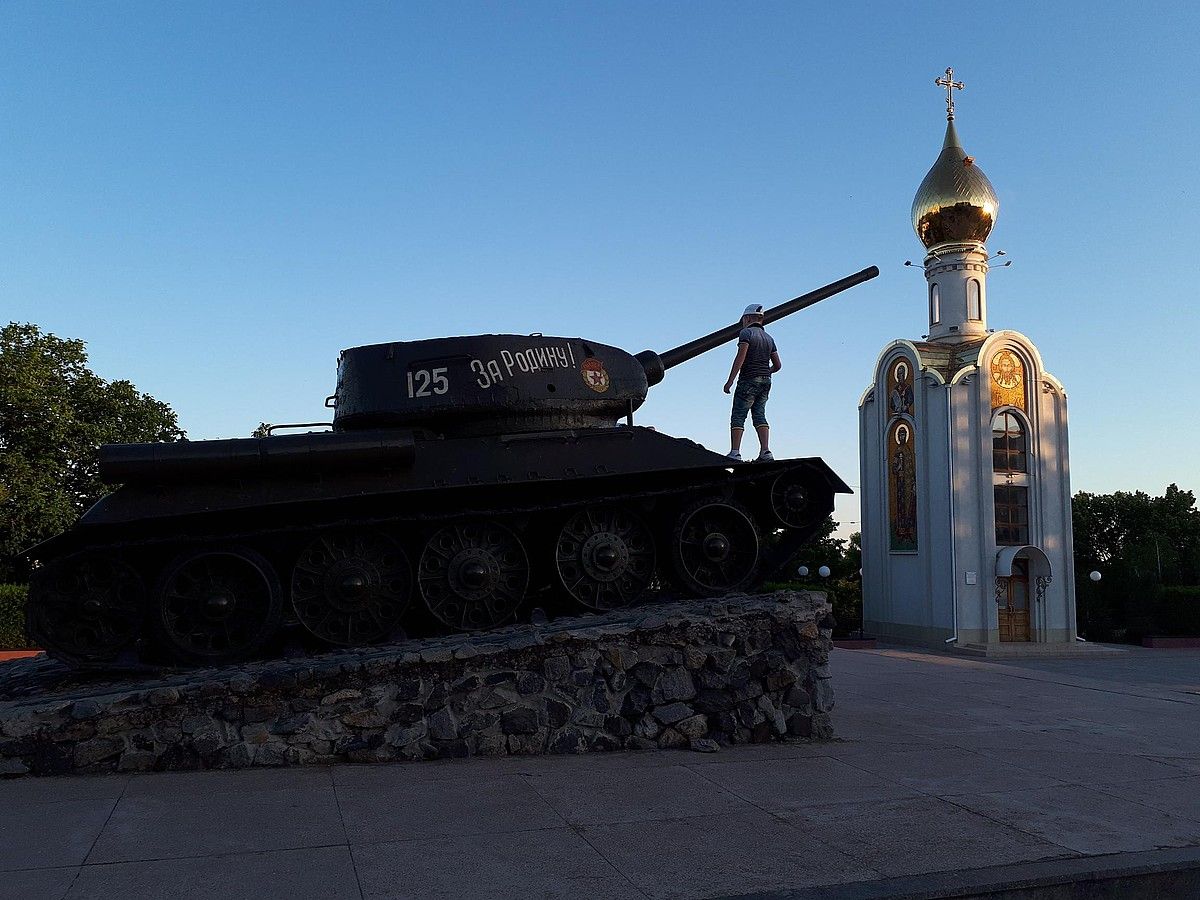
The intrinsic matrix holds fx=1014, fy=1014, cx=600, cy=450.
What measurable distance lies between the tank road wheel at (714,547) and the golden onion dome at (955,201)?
23.0m

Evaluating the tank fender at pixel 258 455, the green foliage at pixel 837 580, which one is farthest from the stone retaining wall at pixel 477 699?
the green foliage at pixel 837 580

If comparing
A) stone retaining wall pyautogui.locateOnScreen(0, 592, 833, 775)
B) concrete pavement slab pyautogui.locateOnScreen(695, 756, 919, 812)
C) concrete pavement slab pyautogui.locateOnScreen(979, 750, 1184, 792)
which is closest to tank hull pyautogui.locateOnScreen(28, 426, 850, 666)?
stone retaining wall pyautogui.locateOnScreen(0, 592, 833, 775)

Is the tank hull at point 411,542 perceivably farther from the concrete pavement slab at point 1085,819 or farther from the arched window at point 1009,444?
the arched window at point 1009,444

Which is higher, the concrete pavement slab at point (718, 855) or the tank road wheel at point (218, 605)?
the tank road wheel at point (218, 605)

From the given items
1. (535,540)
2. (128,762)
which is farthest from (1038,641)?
(128,762)

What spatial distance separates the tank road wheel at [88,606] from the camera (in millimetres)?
9141

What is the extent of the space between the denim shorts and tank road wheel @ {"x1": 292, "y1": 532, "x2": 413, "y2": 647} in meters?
4.28

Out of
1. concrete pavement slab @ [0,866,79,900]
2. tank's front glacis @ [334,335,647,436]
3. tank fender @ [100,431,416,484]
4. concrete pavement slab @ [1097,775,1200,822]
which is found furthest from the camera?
tank's front glacis @ [334,335,647,436]

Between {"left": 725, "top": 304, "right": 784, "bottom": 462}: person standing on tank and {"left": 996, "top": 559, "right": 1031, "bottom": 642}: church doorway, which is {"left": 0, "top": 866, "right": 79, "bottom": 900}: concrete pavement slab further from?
{"left": 996, "top": 559, "right": 1031, "bottom": 642}: church doorway

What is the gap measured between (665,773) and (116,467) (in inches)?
216

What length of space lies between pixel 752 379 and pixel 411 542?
4409mm

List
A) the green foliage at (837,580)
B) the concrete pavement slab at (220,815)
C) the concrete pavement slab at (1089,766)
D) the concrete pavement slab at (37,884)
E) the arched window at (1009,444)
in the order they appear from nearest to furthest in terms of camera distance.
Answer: the concrete pavement slab at (37,884)
the concrete pavement slab at (220,815)
the concrete pavement slab at (1089,766)
the arched window at (1009,444)
the green foliage at (837,580)

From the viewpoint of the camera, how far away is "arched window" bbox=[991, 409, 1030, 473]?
28.9 meters

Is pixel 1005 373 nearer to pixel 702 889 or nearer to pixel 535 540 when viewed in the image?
pixel 535 540
